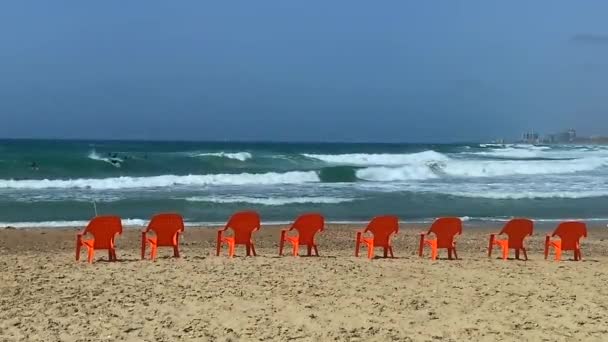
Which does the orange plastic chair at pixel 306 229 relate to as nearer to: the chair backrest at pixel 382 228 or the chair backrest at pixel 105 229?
the chair backrest at pixel 382 228

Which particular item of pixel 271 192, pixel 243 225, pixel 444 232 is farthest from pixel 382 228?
pixel 271 192

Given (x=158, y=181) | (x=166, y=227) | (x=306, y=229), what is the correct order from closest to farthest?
1. (x=166, y=227)
2. (x=306, y=229)
3. (x=158, y=181)

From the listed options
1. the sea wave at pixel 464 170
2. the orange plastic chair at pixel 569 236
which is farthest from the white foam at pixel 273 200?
the sea wave at pixel 464 170

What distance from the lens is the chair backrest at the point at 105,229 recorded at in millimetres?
9000

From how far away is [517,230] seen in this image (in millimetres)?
10047

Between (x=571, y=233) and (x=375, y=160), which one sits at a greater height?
(x=375, y=160)

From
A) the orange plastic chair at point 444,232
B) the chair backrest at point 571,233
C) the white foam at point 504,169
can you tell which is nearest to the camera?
the orange plastic chair at point 444,232

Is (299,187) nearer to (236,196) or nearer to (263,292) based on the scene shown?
(236,196)

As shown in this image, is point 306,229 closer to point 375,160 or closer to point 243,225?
point 243,225

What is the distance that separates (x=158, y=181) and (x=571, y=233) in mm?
19351

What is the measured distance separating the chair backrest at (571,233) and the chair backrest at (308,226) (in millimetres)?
3429

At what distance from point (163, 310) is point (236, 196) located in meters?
15.5

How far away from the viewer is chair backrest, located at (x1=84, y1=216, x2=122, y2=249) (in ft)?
29.5

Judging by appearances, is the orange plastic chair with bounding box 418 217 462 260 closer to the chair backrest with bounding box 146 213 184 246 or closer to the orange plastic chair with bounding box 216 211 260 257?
the orange plastic chair with bounding box 216 211 260 257
